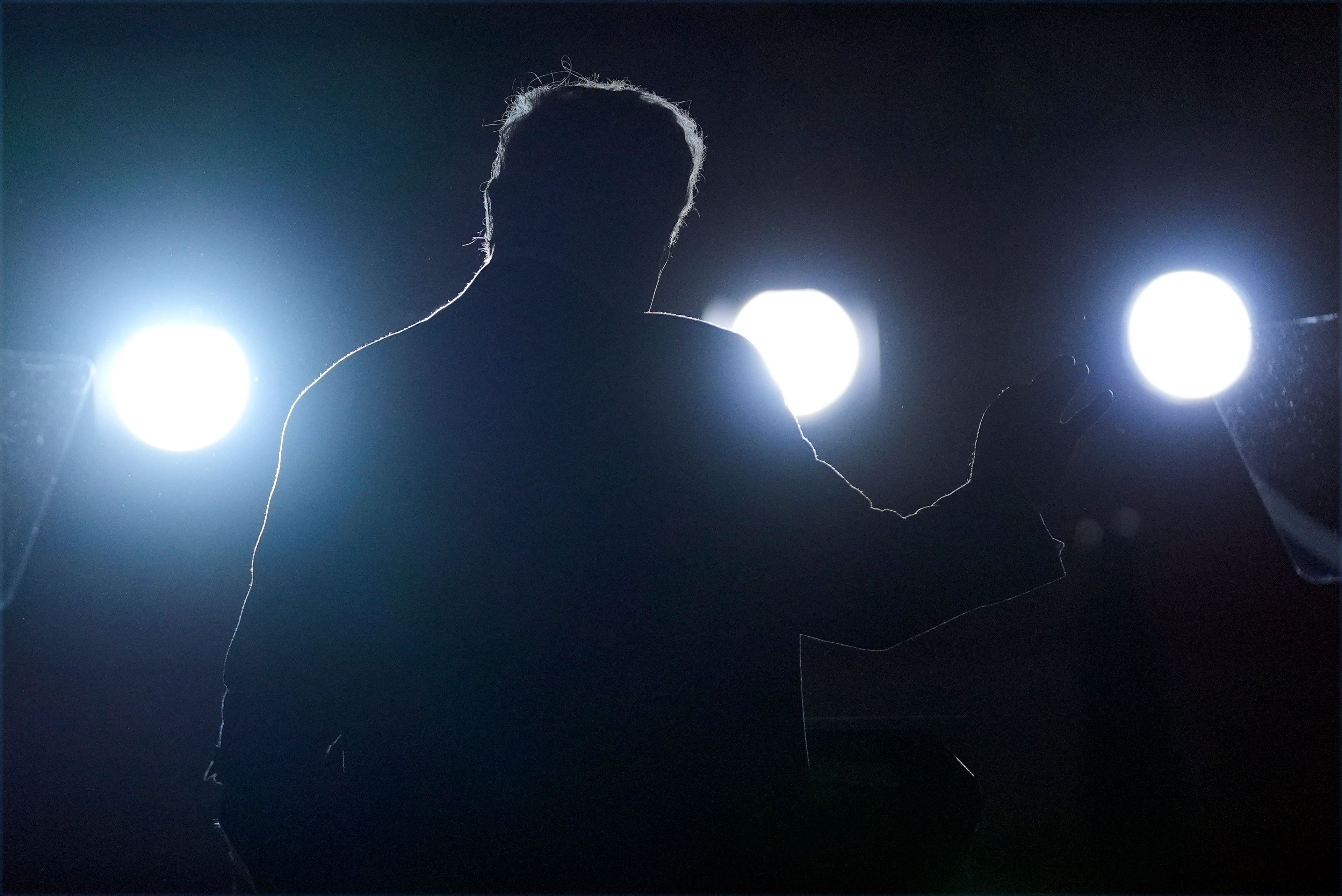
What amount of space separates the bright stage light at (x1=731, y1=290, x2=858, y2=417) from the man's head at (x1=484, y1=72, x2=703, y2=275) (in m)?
1.37

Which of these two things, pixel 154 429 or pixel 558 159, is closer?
pixel 558 159

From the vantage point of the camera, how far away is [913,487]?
6.45 ft

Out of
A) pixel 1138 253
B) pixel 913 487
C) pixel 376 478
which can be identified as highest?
pixel 1138 253

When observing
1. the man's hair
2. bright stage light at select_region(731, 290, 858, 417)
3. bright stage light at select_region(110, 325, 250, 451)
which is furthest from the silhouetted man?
bright stage light at select_region(110, 325, 250, 451)

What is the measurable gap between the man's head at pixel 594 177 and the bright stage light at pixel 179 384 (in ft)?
5.55

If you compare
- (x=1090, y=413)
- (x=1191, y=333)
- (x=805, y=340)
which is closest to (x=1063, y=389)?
(x=1090, y=413)

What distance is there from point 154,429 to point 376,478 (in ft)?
5.93

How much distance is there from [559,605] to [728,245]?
1616 millimetres

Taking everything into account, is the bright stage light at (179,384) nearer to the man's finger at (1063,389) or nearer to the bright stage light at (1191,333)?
the man's finger at (1063,389)

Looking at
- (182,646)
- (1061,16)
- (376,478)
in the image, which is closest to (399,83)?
(182,646)

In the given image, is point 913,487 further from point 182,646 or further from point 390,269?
point 182,646

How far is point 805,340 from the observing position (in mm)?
1956

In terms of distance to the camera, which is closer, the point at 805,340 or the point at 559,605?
the point at 559,605

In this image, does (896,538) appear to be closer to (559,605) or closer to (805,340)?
(559,605)
